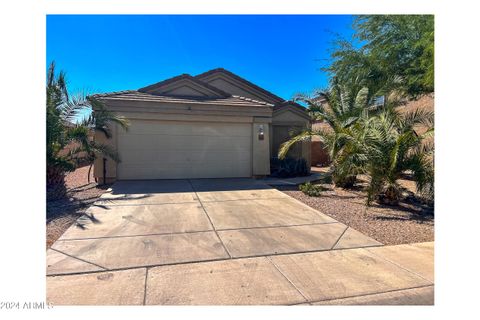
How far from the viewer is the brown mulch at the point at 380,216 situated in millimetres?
5172

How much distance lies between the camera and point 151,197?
7887mm

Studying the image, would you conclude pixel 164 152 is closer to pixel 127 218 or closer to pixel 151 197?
pixel 151 197

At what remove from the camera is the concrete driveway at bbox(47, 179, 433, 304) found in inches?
125

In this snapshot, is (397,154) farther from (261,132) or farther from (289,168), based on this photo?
(289,168)

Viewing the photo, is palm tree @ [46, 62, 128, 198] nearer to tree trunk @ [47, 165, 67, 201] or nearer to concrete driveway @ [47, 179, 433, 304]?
tree trunk @ [47, 165, 67, 201]

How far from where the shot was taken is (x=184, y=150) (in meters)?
11.3

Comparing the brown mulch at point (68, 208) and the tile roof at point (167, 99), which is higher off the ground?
the tile roof at point (167, 99)

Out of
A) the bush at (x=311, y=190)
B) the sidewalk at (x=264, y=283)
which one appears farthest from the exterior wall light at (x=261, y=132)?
the sidewalk at (x=264, y=283)

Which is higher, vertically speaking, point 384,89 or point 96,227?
point 384,89

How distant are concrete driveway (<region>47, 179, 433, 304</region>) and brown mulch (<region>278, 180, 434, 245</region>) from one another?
1.28 feet

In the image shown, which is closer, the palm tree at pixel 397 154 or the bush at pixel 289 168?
the palm tree at pixel 397 154

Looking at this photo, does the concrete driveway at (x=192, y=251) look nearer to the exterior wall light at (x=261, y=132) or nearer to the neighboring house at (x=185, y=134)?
the neighboring house at (x=185, y=134)
